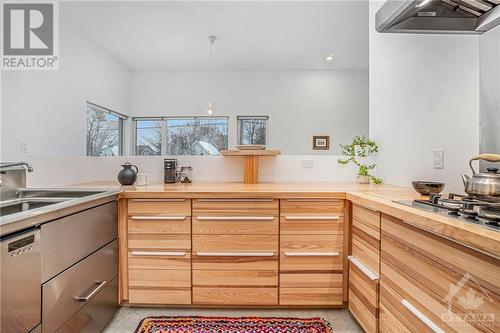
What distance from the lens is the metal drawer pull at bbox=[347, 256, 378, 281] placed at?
1.45 meters

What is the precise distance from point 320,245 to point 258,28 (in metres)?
2.66

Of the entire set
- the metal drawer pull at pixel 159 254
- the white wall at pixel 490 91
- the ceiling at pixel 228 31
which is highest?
the ceiling at pixel 228 31

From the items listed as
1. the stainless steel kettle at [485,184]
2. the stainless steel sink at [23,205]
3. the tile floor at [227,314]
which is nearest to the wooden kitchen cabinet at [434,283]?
the stainless steel kettle at [485,184]

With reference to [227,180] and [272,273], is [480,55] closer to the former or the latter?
[272,273]

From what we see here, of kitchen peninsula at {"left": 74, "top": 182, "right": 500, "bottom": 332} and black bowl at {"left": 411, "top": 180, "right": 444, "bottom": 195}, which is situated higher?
black bowl at {"left": 411, "top": 180, "right": 444, "bottom": 195}

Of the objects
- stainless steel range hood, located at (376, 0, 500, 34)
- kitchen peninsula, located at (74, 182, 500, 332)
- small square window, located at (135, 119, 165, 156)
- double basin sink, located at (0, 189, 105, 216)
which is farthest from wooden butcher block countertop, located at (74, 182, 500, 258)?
small square window, located at (135, 119, 165, 156)

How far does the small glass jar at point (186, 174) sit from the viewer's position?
8.32ft

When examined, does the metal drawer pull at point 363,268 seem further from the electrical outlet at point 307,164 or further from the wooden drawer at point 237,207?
the electrical outlet at point 307,164

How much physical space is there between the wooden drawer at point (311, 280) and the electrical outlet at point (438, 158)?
3.15 feet

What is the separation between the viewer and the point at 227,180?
2.63 meters

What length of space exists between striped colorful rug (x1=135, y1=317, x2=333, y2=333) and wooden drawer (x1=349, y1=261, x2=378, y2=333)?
0.77ft

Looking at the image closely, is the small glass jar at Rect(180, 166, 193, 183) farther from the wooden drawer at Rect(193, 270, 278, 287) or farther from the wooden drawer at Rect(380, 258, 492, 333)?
the wooden drawer at Rect(380, 258, 492, 333)

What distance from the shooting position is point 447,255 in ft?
3.02

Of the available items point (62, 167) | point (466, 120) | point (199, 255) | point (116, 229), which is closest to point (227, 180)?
point (199, 255)
